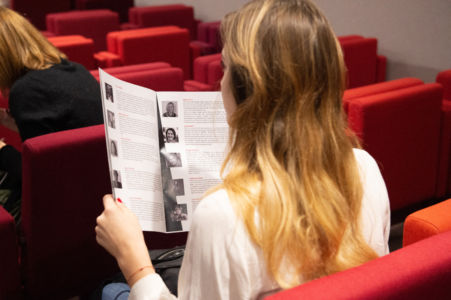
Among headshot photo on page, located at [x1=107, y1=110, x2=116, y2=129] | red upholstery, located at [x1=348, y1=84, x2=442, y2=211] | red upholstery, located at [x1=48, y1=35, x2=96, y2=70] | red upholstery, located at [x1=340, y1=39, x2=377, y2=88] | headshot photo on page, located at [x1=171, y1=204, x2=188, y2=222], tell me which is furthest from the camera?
red upholstery, located at [x1=48, y1=35, x2=96, y2=70]

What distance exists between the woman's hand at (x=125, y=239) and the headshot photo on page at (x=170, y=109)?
259mm

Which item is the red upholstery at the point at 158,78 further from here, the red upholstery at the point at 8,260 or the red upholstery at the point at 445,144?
the red upholstery at the point at 445,144

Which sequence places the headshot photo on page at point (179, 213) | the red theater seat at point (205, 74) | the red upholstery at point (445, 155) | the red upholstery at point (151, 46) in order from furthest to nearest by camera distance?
the red upholstery at point (151, 46)
the red theater seat at point (205, 74)
the red upholstery at point (445, 155)
the headshot photo on page at point (179, 213)

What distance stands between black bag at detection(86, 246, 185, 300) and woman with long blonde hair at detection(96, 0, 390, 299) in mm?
376

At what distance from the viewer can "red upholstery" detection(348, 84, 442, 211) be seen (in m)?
2.11

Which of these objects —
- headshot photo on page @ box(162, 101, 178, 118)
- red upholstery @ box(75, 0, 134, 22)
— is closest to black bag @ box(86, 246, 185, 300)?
headshot photo on page @ box(162, 101, 178, 118)

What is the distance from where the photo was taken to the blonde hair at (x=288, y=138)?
849mm

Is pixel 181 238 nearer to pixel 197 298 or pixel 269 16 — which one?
pixel 197 298

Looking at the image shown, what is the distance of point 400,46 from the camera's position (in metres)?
3.23

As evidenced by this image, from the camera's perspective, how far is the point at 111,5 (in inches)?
213

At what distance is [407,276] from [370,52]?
2.47 m

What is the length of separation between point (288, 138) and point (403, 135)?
1.48m

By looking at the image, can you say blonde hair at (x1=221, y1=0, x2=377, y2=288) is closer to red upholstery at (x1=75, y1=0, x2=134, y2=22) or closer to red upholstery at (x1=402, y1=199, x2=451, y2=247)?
red upholstery at (x1=402, y1=199, x2=451, y2=247)

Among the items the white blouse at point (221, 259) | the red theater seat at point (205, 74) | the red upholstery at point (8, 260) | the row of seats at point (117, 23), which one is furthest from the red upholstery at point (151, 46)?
the white blouse at point (221, 259)
